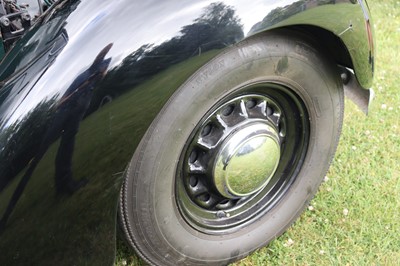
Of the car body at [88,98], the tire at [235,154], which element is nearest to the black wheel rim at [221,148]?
the tire at [235,154]

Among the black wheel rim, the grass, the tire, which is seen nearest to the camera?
the tire

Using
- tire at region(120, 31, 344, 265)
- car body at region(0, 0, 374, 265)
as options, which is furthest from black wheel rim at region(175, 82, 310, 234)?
car body at region(0, 0, 374, 265)

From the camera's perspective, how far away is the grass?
2.44 m

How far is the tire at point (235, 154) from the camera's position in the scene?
5.71 ft

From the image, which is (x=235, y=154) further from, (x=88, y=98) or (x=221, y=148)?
(x=88, y=98)

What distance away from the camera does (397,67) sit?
3.81 meters

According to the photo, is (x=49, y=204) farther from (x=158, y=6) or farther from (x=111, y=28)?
(x=158, y=6)

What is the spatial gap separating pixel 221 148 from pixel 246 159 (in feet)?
0.36

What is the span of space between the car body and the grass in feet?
2.53

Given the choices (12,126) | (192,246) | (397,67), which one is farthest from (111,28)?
(397,67)

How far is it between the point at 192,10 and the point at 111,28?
25 cm

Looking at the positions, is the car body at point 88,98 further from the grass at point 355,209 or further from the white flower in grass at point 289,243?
the white flower in grass at point 289,243

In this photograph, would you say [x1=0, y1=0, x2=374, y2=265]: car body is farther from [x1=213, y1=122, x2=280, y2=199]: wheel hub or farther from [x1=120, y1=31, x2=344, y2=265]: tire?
[x1=213, y1=122, x2=280, y2=199]: wheel hub

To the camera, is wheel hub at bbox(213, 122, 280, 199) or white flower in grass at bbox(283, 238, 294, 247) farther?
white flower in grass at bbox(283, 238, 294, 247)
